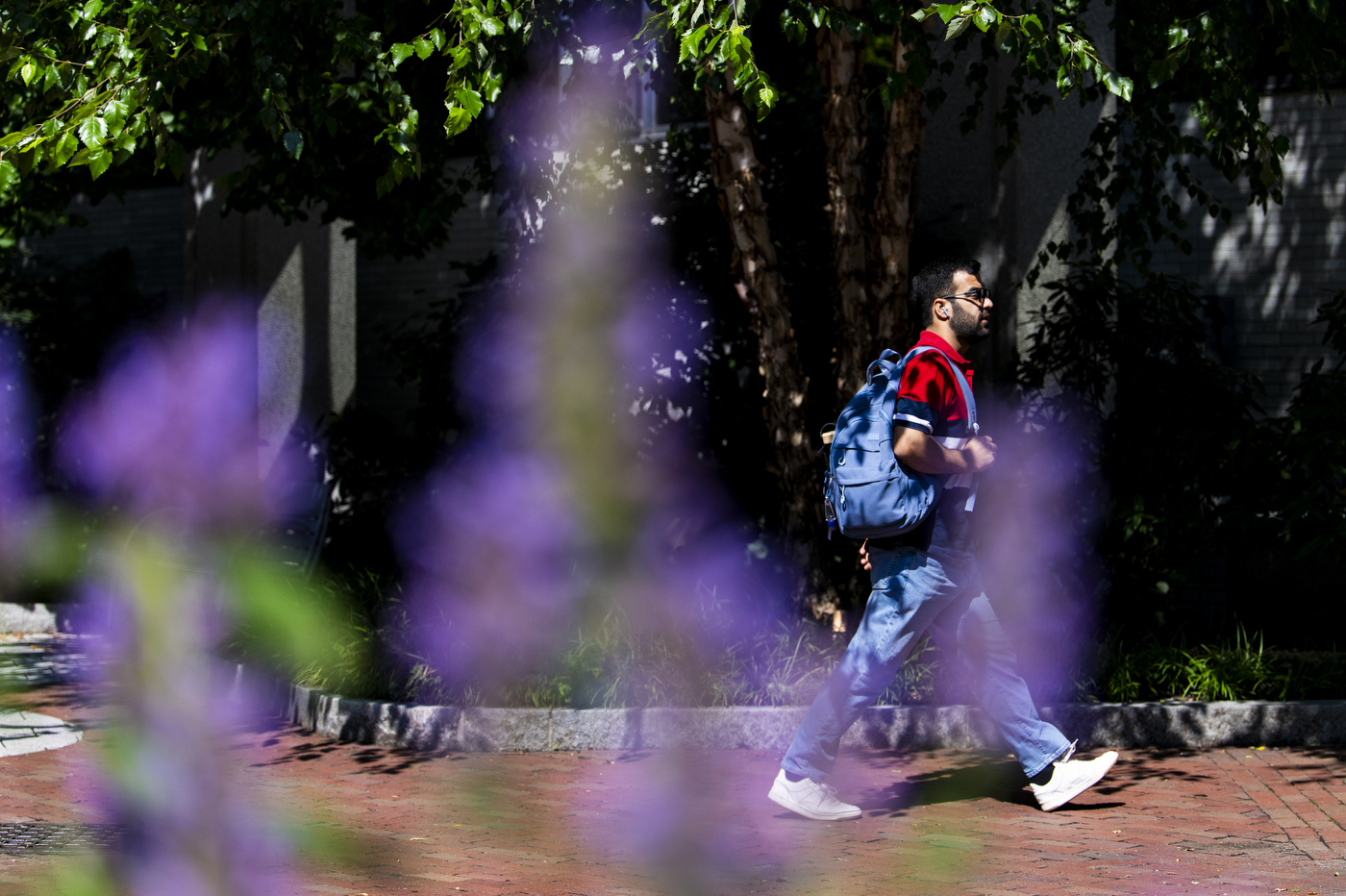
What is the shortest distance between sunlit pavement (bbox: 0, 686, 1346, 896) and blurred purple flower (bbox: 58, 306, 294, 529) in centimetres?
390

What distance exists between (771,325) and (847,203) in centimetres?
71

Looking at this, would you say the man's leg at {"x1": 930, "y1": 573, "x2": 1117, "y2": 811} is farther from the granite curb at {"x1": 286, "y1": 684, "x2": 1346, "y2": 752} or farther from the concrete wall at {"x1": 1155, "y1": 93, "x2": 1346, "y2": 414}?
the concrete wall at {"x1": 1155, "y1": 93, "x2": 1346, "y2": 414}

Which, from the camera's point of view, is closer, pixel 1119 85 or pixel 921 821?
pixel 921 821

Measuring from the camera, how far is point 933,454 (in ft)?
14.5

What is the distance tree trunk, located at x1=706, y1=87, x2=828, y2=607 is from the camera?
658cm

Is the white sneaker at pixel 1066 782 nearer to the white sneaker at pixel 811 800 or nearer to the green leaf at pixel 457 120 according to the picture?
the white sneaker at pixel 811 800

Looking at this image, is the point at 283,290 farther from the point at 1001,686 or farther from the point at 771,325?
the point at 1001,686

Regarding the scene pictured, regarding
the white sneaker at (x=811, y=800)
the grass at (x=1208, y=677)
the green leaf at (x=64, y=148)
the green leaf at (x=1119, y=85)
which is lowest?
the white sneaker at (x=811, y=800)

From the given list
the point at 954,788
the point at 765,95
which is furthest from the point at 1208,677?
the point at 765,95

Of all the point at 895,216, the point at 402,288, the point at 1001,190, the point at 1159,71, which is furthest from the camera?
the point at 402,288

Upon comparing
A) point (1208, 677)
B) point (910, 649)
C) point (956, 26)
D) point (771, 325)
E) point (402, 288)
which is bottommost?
point (1208, 677)

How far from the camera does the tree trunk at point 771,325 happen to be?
21.6 ft

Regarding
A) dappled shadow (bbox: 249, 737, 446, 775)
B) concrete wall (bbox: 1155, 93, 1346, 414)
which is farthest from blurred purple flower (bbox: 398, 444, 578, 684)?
concrete wall (bbox: 1155, 93, 1346, 414)

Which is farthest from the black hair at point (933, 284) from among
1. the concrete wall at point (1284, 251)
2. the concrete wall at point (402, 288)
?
the concrete wall at point (402, 288)
